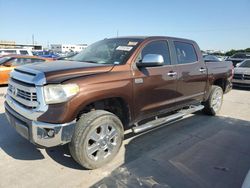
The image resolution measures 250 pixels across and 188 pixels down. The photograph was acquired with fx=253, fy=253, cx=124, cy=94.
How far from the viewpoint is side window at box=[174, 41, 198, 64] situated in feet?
16.4

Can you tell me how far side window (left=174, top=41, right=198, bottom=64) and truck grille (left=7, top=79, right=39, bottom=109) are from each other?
2.87m

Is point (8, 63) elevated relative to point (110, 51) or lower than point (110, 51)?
lower

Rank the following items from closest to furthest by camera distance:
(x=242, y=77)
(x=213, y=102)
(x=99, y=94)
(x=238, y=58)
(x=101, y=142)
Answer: (x=99, y=94) < (x=101, y=142) < (x=213, y=102) < (x=242, y=77) < (x=238, y=58)

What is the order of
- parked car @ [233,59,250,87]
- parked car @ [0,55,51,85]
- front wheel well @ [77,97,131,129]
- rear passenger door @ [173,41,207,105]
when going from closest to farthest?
front wheel well @ [77,97,131,129] < rear passenger door @ [173,41,207,105] < parked car @ [0,55,51,85] < parked car @ [233,59,250,87]

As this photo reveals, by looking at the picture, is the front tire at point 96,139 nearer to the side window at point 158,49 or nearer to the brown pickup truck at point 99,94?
the brown pickup truck at point 99,94

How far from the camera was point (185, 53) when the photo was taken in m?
5.24

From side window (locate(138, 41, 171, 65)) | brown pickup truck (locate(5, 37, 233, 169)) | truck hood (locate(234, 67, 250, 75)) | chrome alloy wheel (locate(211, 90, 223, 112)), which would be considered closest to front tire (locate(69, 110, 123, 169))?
brown pickup truck (locate(5, 37, 233, 169))

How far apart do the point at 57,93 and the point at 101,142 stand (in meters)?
0.95

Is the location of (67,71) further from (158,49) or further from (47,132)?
(158,49)

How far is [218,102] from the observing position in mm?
6691

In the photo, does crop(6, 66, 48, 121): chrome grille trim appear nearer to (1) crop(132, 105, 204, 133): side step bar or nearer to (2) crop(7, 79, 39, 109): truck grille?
(2) crop(7, 79, 39, 109): truck grille

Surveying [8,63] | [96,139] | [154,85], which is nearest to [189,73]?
[154,85]

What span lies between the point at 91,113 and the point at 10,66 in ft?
28.2

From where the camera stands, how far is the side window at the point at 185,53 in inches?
197
